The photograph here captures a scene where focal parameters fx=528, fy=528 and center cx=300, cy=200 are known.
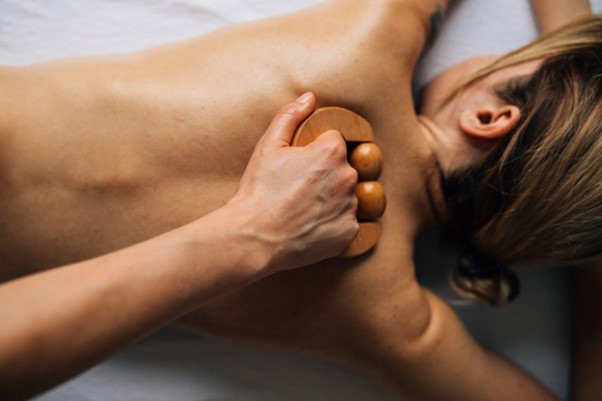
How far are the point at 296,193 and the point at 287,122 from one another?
0.11 m

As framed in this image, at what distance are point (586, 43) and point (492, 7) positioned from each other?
11.1 inches

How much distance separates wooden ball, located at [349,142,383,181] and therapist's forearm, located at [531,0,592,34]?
1.72 feet

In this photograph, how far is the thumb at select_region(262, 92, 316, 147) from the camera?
80 cm

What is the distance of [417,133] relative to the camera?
953mm

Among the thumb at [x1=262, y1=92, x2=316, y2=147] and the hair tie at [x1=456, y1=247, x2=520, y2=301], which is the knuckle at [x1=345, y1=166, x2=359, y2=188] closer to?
the thumb at [x1=262, y1=92, x2=316, y2=147]

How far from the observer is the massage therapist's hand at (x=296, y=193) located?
78 centimetres

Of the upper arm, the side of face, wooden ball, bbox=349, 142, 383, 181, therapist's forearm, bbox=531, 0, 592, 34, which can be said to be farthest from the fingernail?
therapist's forearm, bbox=531, 0, 592, 34

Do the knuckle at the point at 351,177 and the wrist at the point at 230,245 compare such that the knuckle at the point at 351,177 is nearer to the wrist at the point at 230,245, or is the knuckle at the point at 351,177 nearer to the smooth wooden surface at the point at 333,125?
the smooth wooden surface at the point at 333,125

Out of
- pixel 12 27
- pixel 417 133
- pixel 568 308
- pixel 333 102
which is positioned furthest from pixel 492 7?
pixel 12 27

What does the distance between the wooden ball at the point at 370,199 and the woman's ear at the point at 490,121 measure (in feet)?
0.67

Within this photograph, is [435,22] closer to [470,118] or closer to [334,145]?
[470,118]

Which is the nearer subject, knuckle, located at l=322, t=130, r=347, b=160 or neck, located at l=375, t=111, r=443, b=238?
knuckle, located at l=322, t=130, r=347, b=160

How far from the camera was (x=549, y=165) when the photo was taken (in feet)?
2.91

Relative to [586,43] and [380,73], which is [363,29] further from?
[586,43]
